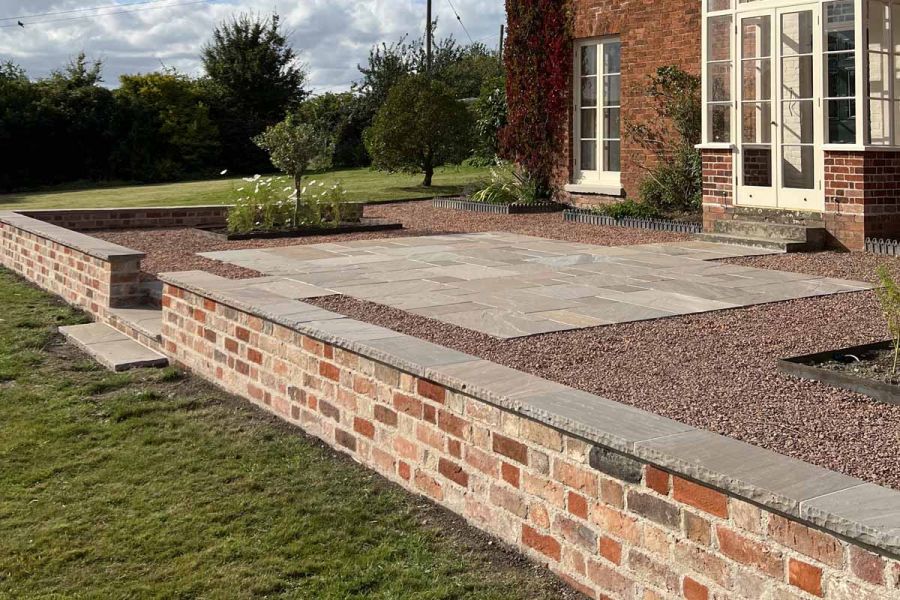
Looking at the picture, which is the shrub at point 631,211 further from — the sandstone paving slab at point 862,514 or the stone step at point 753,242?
the sandstone paving slab at point 862,514

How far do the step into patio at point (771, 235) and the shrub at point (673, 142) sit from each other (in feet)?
6.63

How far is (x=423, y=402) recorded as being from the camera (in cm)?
418

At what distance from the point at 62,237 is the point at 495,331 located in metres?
5.11

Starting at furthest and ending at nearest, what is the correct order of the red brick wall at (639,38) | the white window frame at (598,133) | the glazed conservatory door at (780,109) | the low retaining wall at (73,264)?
the white window frame at (598,133) → the red brick wall at (639,38) → the glazed conservatory door at (780,109) → the low retaining wall at (73,264)

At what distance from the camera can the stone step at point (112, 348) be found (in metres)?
6.62

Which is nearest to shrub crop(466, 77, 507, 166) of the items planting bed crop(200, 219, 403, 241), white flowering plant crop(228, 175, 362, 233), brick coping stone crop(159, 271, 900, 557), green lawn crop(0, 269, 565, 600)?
white flowering plant crop(228, 175, 362, 233)

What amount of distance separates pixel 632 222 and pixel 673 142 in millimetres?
1452

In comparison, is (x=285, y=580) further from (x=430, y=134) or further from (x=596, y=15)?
(x=430, y=134)

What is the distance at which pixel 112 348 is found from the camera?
23.0 feet

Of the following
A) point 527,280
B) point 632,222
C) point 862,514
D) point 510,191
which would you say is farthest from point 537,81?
point 862,514

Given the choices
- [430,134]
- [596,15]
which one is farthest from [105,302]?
[430,134]

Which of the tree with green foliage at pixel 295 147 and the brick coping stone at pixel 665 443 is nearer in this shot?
the brick coping stone at pixel 665 443

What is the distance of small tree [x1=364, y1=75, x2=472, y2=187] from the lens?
734 inches

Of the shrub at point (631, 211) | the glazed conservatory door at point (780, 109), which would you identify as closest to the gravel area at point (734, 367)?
the glazed conservatory door at point (780, 109)
